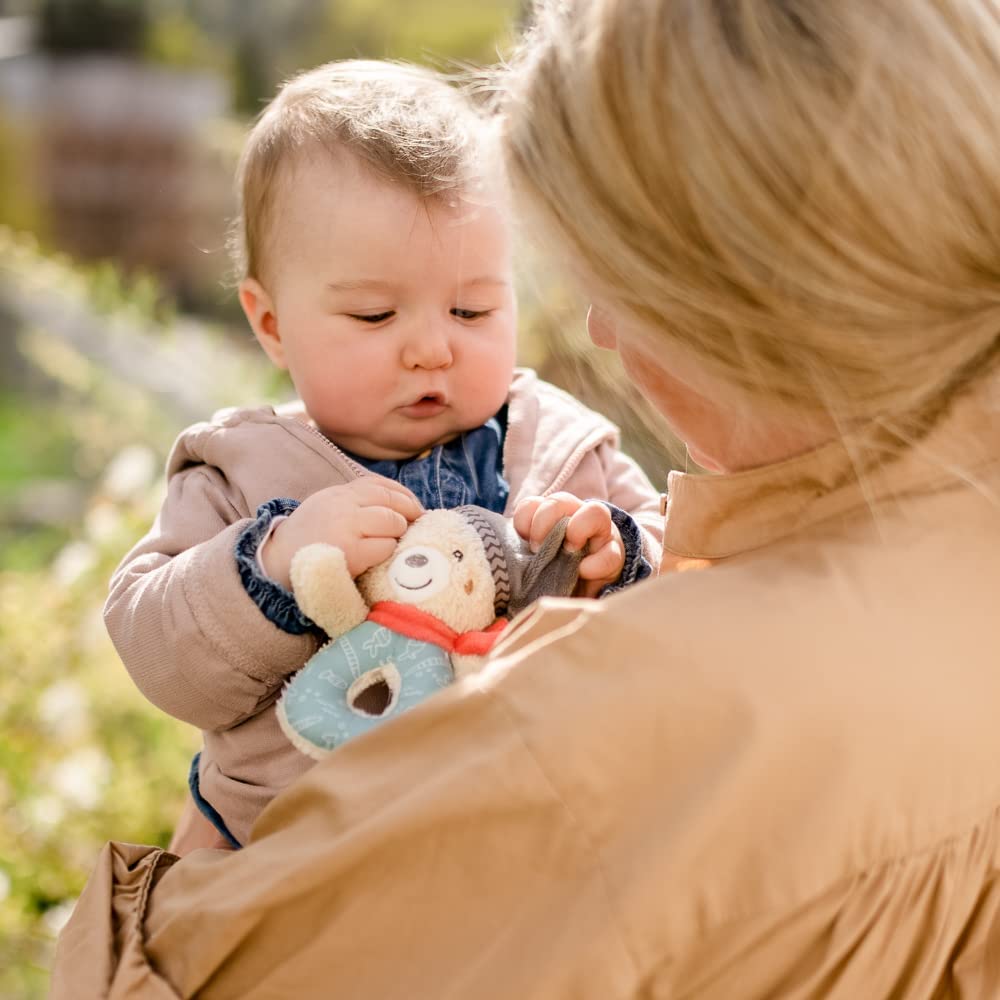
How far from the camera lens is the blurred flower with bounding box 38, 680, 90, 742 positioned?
3.68 metres

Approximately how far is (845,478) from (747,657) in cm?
27

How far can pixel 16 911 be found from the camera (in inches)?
128

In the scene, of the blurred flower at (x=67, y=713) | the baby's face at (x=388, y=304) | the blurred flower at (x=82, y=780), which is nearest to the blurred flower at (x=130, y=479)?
the blurred flower at (x=67, y=713)

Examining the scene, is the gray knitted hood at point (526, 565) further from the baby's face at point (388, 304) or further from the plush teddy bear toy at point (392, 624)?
the baby's face at point (388, 304)

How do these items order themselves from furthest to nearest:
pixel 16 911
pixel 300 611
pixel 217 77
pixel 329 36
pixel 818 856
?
pixel 217 77, pixel 329 36, pixel 16 911, pixel 300 611, pixel 818 856

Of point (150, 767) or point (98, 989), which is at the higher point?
point (98, 989)

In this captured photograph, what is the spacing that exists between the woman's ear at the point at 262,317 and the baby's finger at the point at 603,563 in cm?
68

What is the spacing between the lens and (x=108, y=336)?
5879 mm

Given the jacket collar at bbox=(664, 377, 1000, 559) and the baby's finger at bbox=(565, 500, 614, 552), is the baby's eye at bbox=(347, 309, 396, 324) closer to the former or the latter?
the baby's finger at bbox=(565, 500, 614, 552)

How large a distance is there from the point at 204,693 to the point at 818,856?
893mm

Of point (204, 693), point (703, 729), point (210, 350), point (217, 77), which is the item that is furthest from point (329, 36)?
point (703, 729)

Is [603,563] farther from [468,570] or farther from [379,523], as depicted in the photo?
[379,523]

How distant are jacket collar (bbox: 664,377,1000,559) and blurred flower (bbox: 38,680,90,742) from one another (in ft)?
8.76

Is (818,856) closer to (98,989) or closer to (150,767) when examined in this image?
(98,989)
